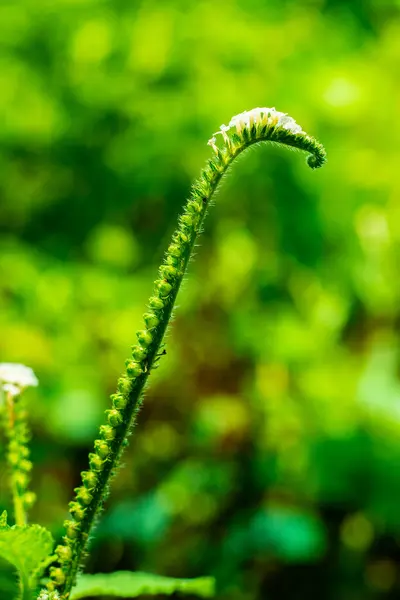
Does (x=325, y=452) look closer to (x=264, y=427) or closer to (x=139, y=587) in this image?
(x=264, y=427)

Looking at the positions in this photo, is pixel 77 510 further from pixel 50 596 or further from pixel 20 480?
pixel 20 480

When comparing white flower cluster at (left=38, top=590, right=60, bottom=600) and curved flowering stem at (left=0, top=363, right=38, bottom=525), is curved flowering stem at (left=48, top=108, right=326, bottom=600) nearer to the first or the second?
white flower cluster at (left=38, top=590, right=60, bottom=600)

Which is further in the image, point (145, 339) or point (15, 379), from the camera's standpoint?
point (15, 379)

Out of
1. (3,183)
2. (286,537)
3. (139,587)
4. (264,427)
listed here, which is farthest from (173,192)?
(139,587)

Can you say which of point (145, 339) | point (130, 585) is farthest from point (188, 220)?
point (130, 585)

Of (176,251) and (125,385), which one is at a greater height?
(176,251)

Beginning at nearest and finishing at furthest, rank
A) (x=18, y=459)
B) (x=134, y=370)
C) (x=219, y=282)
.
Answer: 1. (x=134, y=370)
2. (x=18, y=459)
3. (x=219, y=282)

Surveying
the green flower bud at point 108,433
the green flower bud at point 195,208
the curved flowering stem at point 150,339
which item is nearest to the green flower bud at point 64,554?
the curved flowering stem at point 150,339
